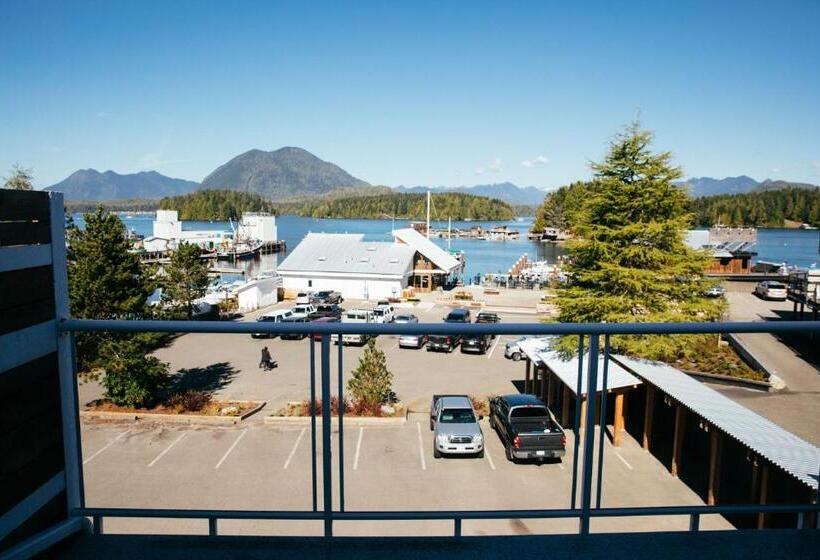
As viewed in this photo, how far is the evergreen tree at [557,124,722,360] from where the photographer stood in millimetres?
16844

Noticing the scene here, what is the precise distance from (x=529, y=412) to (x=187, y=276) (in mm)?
28559

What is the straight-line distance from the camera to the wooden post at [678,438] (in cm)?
550

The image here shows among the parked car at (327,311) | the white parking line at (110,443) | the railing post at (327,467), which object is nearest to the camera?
the railing post at (327,467)

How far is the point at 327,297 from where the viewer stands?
124 feet

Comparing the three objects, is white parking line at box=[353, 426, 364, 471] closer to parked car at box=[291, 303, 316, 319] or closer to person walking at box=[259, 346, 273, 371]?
person walking at box=[259, 346, 273, 371]

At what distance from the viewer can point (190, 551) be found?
2.85 m

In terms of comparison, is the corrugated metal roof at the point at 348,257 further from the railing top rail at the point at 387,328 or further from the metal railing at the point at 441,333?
the railing top rail at the point at 387,328

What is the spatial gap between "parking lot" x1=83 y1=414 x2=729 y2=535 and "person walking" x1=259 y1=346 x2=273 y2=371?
365 millimetres

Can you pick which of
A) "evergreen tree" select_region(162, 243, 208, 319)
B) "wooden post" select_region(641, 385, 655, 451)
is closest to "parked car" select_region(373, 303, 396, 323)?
"evergreen tree" select_region(162, 243, 208, 319)

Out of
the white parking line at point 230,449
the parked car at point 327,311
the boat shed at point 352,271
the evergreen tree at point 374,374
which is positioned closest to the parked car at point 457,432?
the white parking line at point 230,449

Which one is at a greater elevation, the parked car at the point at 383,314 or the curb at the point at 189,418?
the curb at the point at 189,418

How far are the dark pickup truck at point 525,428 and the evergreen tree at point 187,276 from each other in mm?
27022

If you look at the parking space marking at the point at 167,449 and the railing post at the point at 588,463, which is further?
the parking space marking at the point at 167,449

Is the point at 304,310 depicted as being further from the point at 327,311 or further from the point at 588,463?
the point at 588,463
